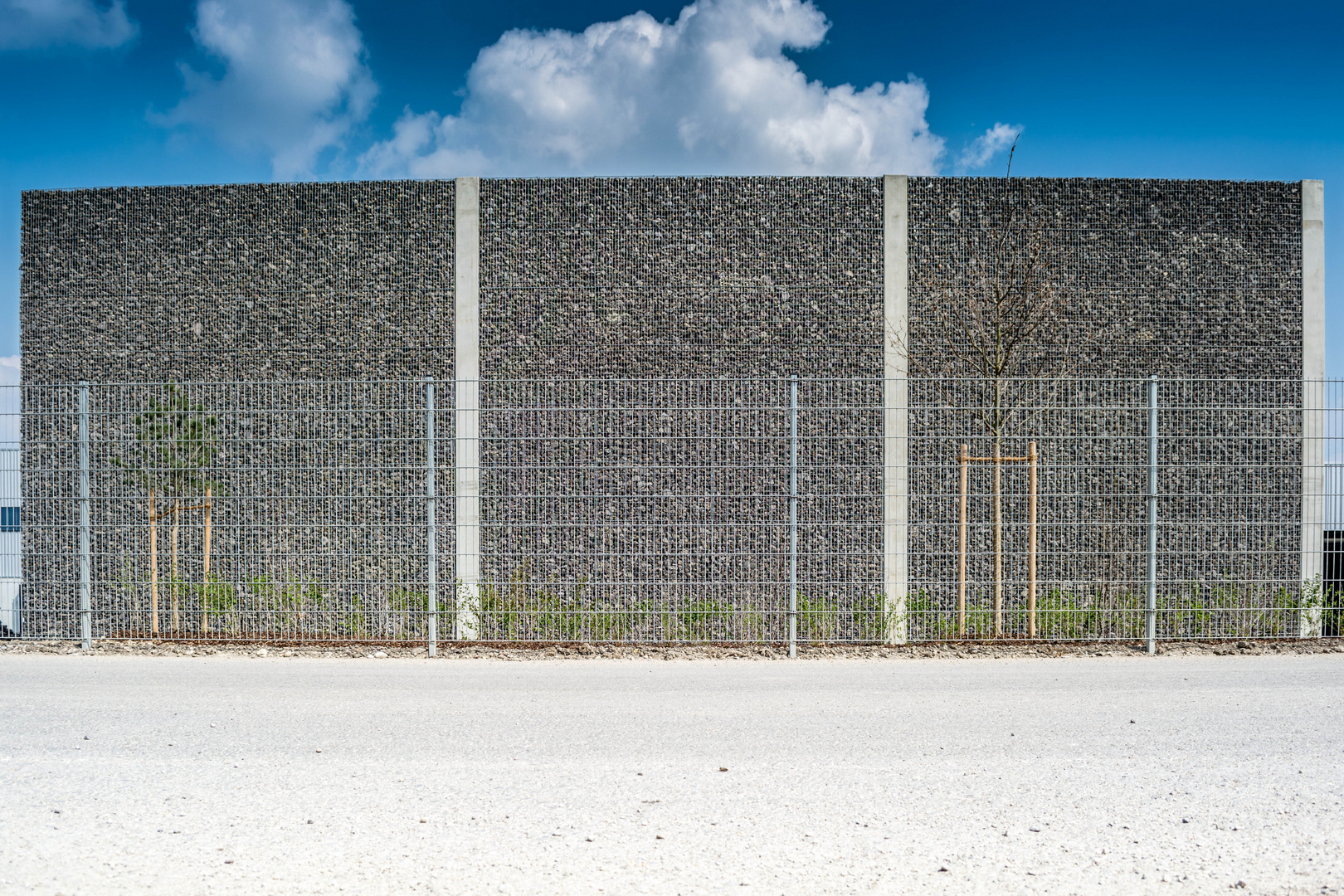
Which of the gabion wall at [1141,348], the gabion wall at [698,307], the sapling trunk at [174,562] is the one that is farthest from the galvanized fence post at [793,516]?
the sapling trunk at [174,562]

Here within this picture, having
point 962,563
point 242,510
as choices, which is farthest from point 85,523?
point 962,563

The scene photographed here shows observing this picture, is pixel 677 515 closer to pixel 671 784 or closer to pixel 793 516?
pixel 793 516

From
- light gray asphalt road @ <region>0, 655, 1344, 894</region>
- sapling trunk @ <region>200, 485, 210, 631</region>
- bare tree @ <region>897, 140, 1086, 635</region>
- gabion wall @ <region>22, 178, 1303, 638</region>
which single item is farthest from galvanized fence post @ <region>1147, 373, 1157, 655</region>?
sapling trunk @ <region>200, 485, 210, 631</region>

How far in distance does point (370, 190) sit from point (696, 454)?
4924 millimetres

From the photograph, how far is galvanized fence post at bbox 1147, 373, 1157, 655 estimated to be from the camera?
24.0 feet

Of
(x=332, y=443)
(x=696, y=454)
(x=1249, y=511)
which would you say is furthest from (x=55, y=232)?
(x=1249, y=511)

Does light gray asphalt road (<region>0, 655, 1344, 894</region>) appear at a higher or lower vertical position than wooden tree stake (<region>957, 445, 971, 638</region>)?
lower

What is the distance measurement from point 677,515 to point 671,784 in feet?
15.9

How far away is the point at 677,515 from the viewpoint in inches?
337

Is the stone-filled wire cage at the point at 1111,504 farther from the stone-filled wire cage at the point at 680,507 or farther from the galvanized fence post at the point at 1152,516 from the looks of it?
the stone-filled wire cage at the point at 680,507

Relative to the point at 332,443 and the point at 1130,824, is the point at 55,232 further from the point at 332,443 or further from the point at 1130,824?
the point at 1130,824

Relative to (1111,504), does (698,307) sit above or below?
above

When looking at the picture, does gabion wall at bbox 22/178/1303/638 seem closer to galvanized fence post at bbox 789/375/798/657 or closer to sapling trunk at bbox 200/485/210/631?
galvanized fence post at bbox 789/375/798/657

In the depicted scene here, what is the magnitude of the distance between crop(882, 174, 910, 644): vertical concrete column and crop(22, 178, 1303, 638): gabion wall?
109 mm
